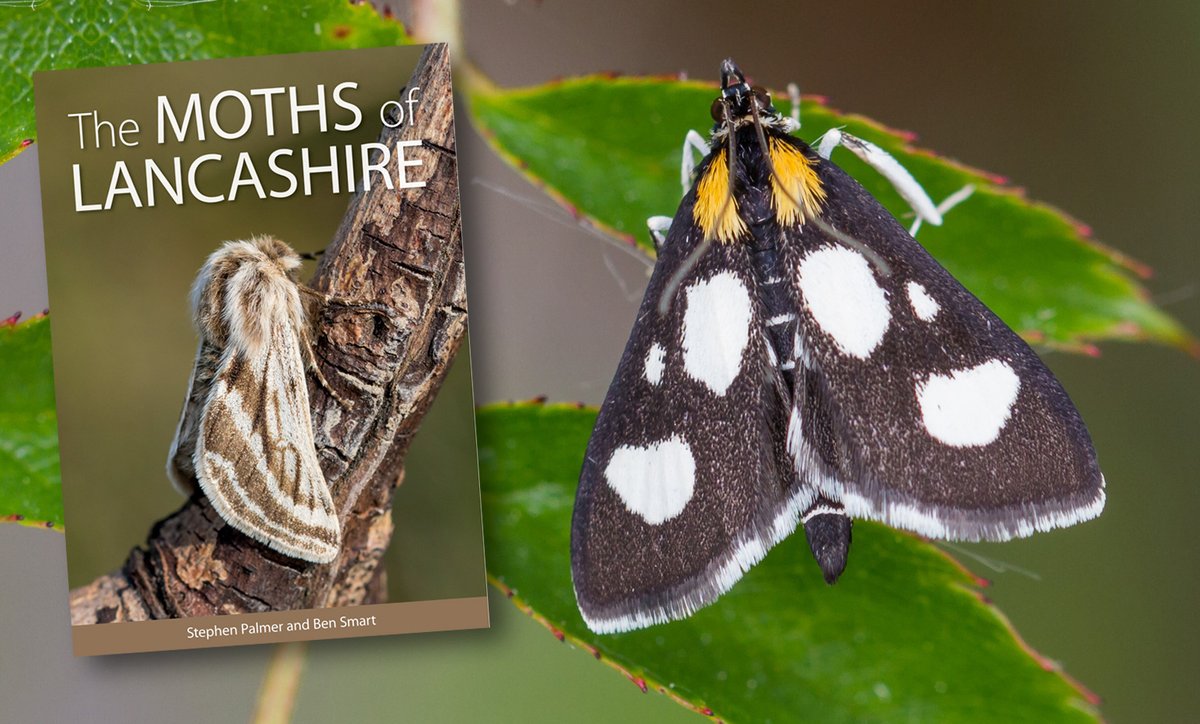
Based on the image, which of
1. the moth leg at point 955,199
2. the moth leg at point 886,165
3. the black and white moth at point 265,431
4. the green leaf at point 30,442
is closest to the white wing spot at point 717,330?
the moth leg at point 886,165

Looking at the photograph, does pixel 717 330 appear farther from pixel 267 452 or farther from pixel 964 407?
pixel 267 452

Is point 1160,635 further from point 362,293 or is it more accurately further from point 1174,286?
point 362,293

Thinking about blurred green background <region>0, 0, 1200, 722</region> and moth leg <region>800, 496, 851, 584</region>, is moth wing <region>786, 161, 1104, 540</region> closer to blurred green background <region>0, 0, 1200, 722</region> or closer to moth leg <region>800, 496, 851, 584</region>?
moth leg <region>800, 496, 851, 584</region>

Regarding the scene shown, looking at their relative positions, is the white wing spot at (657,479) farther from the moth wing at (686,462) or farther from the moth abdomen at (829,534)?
the moth abdomen at (829,534)

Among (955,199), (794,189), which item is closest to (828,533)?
(794,189)

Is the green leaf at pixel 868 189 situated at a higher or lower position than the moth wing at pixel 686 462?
higher

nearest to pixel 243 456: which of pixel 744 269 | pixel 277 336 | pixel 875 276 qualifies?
pixel 277 336

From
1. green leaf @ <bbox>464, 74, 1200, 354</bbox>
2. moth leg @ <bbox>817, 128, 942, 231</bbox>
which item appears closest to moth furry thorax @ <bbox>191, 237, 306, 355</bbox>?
green leaf @ <bbox>464, 74, 1200, 354</bbox>
